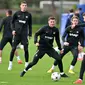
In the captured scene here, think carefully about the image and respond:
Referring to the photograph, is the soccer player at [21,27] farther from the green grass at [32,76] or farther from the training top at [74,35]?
the training top at [74,35]

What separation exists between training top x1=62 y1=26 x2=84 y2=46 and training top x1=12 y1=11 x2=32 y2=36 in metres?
1.45

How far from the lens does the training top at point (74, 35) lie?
596 inches

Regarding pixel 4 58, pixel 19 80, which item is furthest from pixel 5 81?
pixel 4 58

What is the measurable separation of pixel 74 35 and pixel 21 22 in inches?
76.5

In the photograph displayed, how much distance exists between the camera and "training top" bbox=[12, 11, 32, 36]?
15969mm

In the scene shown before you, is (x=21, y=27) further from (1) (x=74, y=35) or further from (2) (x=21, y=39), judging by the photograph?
(1) (x=74, y=35)

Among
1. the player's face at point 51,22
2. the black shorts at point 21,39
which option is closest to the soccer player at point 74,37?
the player's face at point 51,22

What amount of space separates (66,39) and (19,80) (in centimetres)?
249

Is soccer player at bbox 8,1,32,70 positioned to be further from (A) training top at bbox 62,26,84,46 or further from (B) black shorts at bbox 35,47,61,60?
(B) black shorts at bbox 35,47,61,60

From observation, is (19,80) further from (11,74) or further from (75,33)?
(75,33)

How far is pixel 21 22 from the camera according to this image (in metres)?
16.0

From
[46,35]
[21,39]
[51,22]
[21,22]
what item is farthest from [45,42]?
[21,22]

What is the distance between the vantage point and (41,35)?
14375 millimetres

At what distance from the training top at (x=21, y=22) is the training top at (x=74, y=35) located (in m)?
1.45
